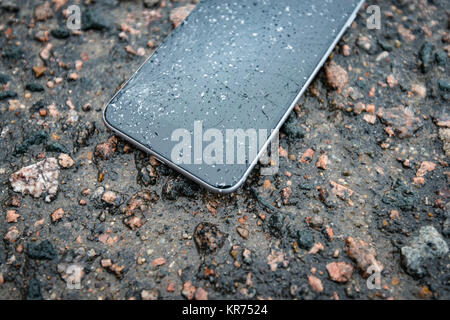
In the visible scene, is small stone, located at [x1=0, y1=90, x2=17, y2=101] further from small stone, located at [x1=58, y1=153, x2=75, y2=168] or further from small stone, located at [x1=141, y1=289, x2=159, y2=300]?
small stone, located at [x1=141, y1=289, x2=159, y2=300]

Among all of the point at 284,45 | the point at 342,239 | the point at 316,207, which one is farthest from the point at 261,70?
the point at 342,239

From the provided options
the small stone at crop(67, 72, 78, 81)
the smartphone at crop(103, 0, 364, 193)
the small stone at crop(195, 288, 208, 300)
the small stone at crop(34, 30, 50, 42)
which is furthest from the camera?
the small stone at crop(34, 30, 50, 42)

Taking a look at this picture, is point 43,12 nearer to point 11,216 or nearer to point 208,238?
point 11,216

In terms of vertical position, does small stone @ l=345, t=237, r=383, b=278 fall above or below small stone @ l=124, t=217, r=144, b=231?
above

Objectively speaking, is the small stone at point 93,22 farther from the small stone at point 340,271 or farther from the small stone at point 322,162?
the small stone at point 340,271

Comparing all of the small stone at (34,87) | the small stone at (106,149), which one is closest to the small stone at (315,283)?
the small stone at (106,149)

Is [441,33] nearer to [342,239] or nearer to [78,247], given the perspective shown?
[342,239]

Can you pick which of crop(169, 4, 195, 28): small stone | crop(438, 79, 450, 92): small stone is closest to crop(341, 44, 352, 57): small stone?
crop(438, 79, 450, 92): small stone

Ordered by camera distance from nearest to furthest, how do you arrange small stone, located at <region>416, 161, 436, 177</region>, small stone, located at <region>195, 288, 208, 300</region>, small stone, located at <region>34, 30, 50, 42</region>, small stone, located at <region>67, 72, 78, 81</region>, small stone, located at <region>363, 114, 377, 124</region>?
small stone, located at <region>195, 288, 208, 300</region>, small stone, located at <region>416, 161, 436, 177</region>, small stone, located at <region>363, 114, 377, 124</region>, small stone, located at <region>67, 72, 78, 81</region>, small stone, located at <region>34, 30, 50, 42</region>
